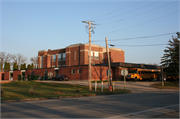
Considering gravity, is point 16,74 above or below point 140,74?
below

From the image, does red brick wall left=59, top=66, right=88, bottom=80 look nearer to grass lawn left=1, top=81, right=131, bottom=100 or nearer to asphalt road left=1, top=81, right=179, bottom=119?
grass lawn left=1, top=81, right=131, bottom=100

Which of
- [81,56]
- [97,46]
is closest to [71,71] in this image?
[81,56]

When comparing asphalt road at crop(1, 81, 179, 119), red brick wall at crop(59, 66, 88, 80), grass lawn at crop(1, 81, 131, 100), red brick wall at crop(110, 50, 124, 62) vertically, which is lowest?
grass lawn at crop(1, 81, 131, 100)

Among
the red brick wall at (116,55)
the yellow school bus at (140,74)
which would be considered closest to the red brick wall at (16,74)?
the red brick wall at (116,55)

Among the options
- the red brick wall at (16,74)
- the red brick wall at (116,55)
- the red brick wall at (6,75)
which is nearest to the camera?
the red brick wall at (16,74)

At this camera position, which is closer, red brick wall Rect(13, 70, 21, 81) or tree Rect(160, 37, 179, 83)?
tree Rect(160, 37, 179, 83)

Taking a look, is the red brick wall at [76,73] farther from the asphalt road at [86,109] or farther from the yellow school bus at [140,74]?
the asphalt road at [86,109]

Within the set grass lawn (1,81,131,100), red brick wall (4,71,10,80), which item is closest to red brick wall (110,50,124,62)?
red brick wall (4,71,10,80)

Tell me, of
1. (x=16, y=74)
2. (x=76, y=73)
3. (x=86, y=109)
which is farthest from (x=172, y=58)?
(x=16, y=74)

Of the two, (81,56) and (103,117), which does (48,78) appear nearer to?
(81,56)

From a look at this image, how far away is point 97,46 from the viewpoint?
73.8 metres

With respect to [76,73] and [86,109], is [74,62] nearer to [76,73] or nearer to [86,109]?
[76,73]

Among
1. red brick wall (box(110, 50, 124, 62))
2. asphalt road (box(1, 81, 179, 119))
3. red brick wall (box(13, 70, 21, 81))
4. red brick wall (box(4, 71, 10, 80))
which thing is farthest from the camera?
red brick wall (box(110, 50, 124, 62))

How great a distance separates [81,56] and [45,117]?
6078 centimetres
